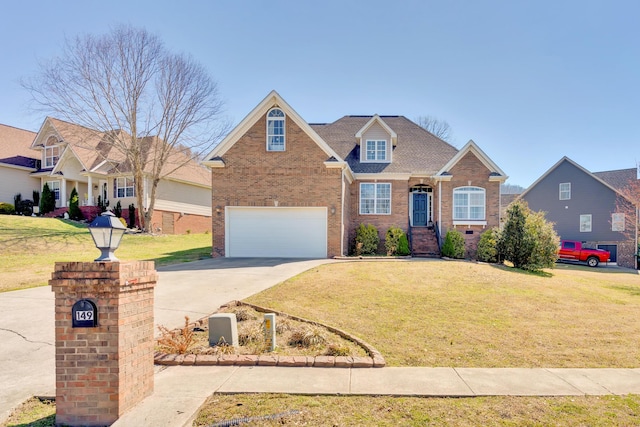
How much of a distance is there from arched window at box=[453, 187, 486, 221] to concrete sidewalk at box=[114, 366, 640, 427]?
14683mm

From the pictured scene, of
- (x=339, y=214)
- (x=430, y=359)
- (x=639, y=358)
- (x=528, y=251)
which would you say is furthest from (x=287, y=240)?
(x=639, y=358)

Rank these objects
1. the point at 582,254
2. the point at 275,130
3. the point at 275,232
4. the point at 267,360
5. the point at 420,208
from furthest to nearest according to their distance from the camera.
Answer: the point at 582,254
the point at 420,208
the point at 275,232
the point at 275,130
the point at 267,360

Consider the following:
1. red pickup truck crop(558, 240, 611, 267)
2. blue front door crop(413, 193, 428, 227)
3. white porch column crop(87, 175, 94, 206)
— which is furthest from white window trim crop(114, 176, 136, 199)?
red pickup truck crop(558, 240, 611, 267)

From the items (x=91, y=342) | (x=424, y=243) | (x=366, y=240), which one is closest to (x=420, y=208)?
(x=424, y=243)

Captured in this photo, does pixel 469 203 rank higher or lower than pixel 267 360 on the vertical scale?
higher

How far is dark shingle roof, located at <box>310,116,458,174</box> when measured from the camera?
20.3m

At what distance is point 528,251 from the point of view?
51.5 feet

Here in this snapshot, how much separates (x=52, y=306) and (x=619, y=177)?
41.5 metres

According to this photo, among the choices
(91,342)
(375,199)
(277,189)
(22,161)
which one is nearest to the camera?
(91,342)

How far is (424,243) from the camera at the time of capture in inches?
771

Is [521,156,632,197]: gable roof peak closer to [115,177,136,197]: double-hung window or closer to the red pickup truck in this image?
the red pickup truck

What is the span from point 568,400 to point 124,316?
4982 millimetres

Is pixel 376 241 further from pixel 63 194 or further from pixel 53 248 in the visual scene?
pixel 63 194

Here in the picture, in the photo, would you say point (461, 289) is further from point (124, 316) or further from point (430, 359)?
point (124, 316)
